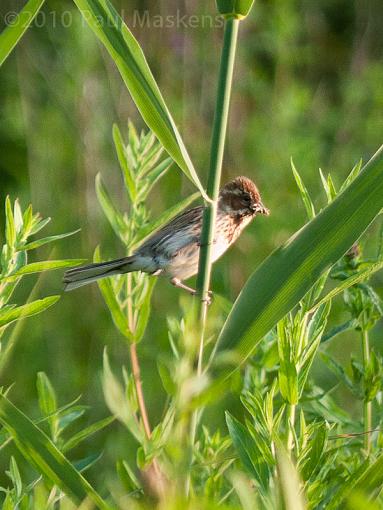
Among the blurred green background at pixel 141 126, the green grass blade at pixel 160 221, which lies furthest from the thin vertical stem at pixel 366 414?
the blurred green background at pixel 141 126

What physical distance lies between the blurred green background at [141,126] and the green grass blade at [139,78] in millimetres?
2857

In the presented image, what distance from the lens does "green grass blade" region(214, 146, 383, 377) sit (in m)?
1.19

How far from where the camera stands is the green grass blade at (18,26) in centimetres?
127

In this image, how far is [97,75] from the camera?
15.8ft

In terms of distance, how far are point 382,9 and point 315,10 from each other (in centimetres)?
46

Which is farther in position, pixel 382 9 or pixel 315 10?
pixel 315 10

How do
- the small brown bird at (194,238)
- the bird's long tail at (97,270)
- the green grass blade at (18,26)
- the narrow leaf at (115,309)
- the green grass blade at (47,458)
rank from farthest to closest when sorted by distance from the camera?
the small brown bird at (194,238) < the bird's long tail at (97,270) < the narrow leaf at (115,309) < the green grass blade at (18,26) < the green grass blade at (47,458)

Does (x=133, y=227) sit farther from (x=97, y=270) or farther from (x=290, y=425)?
(x=97, y=270)

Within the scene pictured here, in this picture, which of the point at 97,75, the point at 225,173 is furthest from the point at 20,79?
the point at 225,173

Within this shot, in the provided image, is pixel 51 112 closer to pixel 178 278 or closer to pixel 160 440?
pixel 178 278

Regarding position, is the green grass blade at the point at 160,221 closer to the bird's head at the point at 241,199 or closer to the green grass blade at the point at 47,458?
the green grass blade at the point at 47,458

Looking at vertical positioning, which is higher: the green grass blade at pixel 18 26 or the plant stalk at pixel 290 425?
the green grass blade at pixel 18 26

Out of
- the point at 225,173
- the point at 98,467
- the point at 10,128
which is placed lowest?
the point at 98,467

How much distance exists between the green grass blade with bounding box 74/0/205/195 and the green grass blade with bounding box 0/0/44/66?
0.06m
